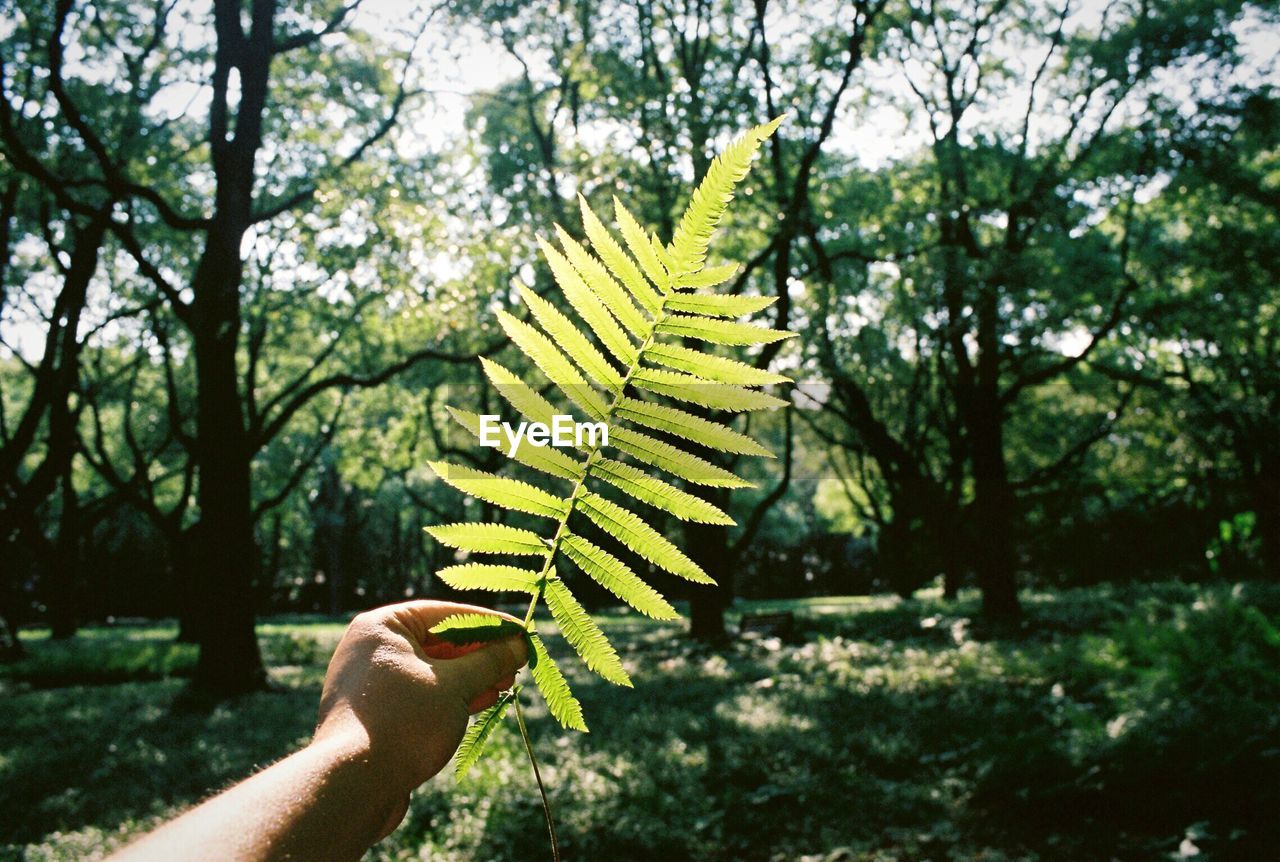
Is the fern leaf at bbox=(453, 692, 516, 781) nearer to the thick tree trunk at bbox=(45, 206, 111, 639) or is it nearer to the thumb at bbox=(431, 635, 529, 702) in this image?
the thumb at bbox=(431, 635, 529, 702)

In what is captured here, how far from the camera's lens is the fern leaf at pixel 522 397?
100cm

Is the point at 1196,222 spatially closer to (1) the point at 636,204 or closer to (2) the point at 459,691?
(1) the point at 636,204

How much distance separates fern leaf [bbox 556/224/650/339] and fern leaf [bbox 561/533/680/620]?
285 mm

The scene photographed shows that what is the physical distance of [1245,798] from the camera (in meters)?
4.91

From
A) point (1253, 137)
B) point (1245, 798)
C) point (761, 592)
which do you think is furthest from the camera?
point (761, 592)

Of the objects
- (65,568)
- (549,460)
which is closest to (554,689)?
(549,460)

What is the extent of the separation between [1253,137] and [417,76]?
46.4ft

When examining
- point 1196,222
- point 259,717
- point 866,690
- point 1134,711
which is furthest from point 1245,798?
point 1196,222

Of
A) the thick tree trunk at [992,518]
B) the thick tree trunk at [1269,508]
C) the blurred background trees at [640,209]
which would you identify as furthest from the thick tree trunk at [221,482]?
the thick tree trunk at [1269,508]

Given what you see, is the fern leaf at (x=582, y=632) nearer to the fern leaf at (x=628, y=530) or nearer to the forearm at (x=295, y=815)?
the fern leaf at (x=628, y=530)

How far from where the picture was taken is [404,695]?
3.62 ft

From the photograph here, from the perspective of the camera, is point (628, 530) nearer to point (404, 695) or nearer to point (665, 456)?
point (665, 456)

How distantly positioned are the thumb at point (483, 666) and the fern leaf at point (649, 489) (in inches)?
11.1

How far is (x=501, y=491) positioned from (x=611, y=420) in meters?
0.18
